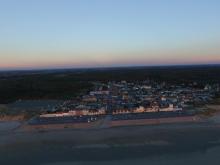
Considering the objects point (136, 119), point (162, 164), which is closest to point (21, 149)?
point (162, 164)

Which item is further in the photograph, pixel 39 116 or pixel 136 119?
pixel 39 116

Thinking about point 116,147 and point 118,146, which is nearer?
point 116,147

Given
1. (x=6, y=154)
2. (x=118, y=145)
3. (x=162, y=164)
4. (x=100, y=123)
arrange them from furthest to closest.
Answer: (x=100, y=123) < (x=118, y=145) < (x=6, y=154) < (x=162, y=164)

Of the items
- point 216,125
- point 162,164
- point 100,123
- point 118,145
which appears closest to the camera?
point 162,164

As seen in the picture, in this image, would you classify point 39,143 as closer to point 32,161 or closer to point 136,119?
point 32,161

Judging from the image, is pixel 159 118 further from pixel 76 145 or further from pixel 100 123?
pixel 76 145

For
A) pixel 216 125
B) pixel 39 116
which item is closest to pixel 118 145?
pixel 216 125

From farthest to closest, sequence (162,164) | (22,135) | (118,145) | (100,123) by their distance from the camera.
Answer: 1. (100,123)
2. (22,135)
3. (118,145)
4. (162,164)

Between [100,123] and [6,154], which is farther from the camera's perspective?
[100,123]

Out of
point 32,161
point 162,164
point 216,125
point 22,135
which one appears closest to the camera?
point 162,164
